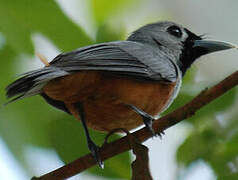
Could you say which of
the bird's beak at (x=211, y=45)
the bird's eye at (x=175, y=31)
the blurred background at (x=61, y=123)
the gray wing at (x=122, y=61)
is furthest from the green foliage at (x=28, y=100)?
the bird's eye at (x=175, y=31)

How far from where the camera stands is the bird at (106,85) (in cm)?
237

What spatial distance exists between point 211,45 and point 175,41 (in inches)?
12.7

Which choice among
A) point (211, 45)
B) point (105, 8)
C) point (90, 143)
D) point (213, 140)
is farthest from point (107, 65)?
point (211, 45)

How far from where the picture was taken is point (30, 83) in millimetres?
2227

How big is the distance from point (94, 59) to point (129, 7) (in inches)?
13.4

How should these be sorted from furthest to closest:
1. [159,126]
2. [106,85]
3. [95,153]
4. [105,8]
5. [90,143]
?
[106,85]
[105,8]
[90,143]
[95,153]
[159,126]

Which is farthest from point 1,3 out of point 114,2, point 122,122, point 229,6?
point 229,6

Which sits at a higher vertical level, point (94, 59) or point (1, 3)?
point (1, 3)

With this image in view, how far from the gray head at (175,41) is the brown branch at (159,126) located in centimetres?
133

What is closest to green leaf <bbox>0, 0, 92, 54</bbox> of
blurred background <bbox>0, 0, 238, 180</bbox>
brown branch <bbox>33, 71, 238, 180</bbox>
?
blurred background <bbox>0, 0, 238, 180</bbox>

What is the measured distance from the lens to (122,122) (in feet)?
9.13

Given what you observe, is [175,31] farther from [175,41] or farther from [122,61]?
[122,61]

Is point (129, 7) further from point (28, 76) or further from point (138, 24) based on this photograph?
point (138, 24)

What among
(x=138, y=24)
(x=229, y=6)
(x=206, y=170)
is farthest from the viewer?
(x=229, y=6)
